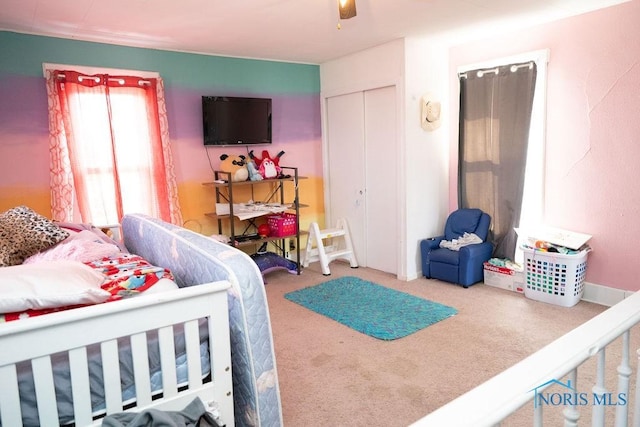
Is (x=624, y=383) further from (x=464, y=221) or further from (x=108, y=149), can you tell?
(x=108, y=149)

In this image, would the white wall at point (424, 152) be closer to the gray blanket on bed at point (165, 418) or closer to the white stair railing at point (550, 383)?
the gray blanket on bed at point (165, 418)

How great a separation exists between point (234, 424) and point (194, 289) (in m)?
0.63

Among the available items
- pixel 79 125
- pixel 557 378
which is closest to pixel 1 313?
pixel 557 378

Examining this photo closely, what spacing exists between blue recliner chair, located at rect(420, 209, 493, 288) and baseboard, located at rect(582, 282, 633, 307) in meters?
0.85

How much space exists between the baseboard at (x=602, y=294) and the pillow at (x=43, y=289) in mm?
3593

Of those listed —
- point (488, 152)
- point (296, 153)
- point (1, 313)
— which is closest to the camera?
point (1, 313)

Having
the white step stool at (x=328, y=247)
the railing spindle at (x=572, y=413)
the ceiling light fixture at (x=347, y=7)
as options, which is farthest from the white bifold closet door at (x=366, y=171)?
the railing spindle at (x=572, y=413)

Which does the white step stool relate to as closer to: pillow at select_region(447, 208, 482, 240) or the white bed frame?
pillow at select_region(447, 208, 482, 240)

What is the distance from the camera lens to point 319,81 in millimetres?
5109

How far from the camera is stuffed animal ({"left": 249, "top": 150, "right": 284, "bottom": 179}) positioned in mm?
4493

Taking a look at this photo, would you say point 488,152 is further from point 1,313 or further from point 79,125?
point 1,313

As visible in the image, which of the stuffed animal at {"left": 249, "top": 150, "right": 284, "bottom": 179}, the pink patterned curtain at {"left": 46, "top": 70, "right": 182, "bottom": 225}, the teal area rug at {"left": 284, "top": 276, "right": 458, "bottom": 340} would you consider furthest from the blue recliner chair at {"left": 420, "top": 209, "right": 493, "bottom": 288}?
the pink patterned curtain at {"left": 46, "top": 70, "right": 182, "bottom": 225}

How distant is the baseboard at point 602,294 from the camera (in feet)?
11.3

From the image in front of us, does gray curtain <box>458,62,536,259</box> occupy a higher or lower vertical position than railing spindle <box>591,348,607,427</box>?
higher
